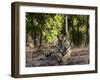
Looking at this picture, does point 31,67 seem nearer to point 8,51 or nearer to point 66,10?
point 8,51

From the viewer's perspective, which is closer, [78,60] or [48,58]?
[48,58]

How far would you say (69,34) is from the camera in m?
2.31

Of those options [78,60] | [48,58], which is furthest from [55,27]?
[78,60]

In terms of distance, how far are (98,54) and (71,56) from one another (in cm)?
31

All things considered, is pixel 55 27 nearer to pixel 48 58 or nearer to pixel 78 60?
pixel 48 58

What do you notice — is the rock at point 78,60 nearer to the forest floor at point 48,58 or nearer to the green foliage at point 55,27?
the forest floor at point 48,58

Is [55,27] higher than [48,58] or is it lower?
higher

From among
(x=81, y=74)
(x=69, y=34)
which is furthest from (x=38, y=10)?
(x=81, y=74)

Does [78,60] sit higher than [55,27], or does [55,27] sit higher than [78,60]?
[55,27]

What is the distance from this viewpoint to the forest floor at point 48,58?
2154 mm

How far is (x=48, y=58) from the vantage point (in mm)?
2225

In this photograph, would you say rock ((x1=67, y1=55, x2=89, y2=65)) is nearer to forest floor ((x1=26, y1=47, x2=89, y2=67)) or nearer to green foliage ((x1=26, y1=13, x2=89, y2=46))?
forest floor ((x1=26, y1=47, x2=89, y2=67))

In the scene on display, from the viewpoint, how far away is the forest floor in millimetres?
2154

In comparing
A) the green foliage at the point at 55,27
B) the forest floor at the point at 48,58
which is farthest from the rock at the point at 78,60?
the green foliage at the point at 55,27
